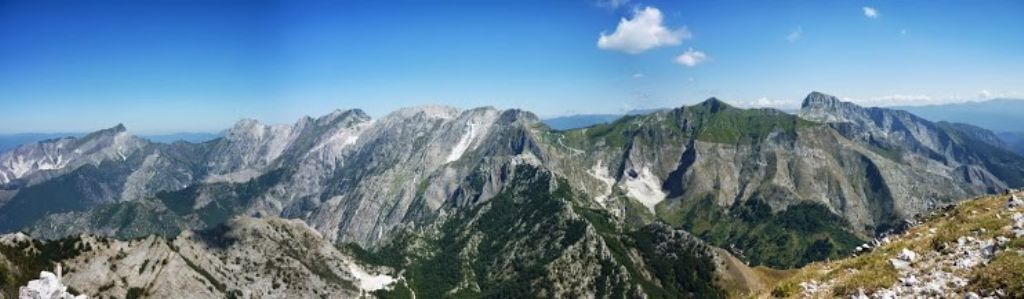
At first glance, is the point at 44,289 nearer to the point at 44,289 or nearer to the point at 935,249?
the point at 44,289

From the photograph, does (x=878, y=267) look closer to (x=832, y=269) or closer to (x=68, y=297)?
(x=832, y=269)

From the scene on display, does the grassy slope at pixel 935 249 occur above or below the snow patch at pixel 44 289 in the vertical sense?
above

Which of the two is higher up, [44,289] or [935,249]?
[935,249]

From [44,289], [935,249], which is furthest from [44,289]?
[935,249]

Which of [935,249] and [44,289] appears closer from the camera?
[935,249]

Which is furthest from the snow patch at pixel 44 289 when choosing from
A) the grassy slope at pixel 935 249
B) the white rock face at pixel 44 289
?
the grassy slope at pixel 935 249

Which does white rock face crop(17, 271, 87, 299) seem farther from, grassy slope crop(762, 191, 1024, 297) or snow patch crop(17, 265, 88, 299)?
grassy slope crop(762, 191, 1024, 297)

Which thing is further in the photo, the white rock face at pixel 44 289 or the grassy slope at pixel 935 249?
the white rock face at pixel 44 289

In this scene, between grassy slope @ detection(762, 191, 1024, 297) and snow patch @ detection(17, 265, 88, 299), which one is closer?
grassy slope @ detection(762, 191, 1024, 297)

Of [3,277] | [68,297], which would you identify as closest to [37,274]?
[3,277]

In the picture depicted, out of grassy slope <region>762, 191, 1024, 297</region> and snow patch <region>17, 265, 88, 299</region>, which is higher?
grassy slope <region>762, 191, 1024, 297</region>

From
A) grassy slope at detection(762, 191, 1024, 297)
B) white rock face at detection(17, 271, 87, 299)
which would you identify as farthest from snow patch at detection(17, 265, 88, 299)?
grassy slope at detection(762, 191, 1024, 297)

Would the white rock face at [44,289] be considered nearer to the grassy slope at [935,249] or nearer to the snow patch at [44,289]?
the snow patch at [44,289]
